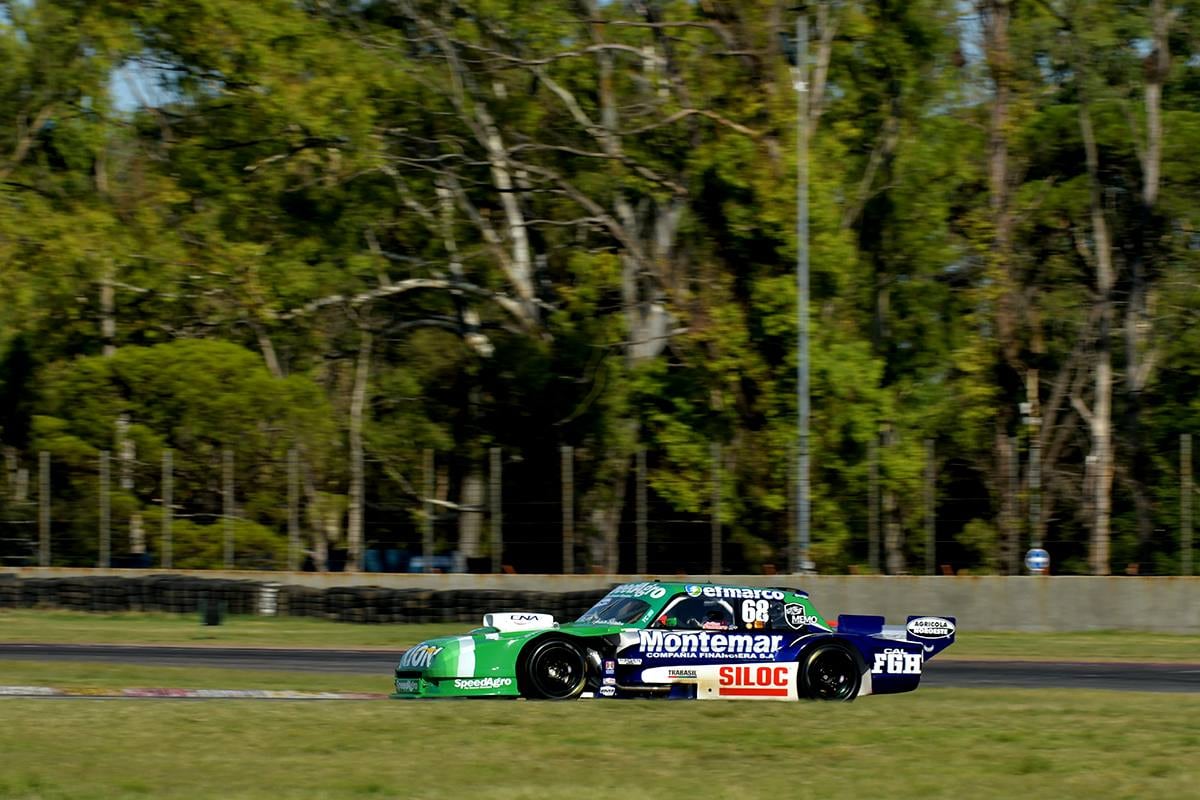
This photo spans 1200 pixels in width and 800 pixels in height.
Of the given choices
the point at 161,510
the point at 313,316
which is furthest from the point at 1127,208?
the point at 161,510

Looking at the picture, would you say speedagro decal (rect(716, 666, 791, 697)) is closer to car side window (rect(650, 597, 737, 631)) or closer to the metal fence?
car side window (rect(650, 597, 737, 631))

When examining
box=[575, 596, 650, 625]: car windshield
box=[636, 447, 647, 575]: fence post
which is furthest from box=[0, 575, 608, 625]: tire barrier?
box=[575, 596, 650, 625]: car windshield

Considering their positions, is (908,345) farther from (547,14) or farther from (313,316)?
(313,316)

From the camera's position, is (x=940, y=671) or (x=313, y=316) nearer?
(x=940, y=671)

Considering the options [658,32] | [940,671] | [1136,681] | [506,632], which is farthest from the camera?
[658,32]

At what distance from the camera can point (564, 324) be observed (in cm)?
3859

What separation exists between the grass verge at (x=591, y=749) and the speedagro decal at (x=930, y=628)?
1.76 metres

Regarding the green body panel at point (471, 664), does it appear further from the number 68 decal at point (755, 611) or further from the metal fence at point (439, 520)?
the metal fence at point (439, 520)

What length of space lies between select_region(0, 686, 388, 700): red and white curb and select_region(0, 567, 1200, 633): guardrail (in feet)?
33.0

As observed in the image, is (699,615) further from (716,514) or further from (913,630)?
(716,514)

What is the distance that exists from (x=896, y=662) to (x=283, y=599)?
15.7 m

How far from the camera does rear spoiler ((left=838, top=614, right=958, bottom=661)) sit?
15539 millimetres

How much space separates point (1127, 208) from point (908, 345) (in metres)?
7.00

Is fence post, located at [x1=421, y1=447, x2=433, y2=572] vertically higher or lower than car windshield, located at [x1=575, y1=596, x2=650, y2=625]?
higher
